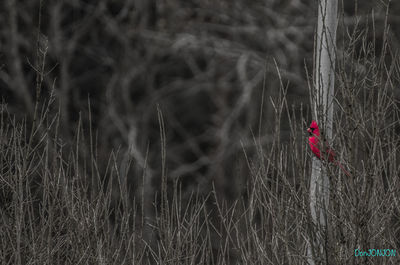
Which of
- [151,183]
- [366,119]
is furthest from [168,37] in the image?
[366,119]

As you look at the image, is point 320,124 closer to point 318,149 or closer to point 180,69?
point 318,149

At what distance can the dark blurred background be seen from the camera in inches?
711

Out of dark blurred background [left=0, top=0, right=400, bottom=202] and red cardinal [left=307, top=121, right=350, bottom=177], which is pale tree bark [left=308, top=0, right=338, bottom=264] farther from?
dark blurred background [left=0, top=0, right=400, bottom=202]

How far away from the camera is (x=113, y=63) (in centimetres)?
1889

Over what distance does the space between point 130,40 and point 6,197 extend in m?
14.4

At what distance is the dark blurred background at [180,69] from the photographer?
18.1 meters

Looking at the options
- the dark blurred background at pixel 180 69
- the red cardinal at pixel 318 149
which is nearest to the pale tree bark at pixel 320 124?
the red cardinal at pixel 318 149

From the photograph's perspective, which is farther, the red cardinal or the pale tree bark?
the red cardinal

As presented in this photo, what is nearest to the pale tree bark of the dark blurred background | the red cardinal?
the red cardinal

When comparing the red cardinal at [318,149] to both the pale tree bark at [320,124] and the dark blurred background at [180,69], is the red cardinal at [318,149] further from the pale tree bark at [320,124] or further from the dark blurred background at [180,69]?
the dark blurred background at [180,69]

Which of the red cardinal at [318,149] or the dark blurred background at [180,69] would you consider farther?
the dark blurred background at [180,69]

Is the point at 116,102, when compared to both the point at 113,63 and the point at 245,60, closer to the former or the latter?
the point at 113,63

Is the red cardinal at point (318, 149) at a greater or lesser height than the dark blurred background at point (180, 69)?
greater

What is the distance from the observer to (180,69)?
2006cm
